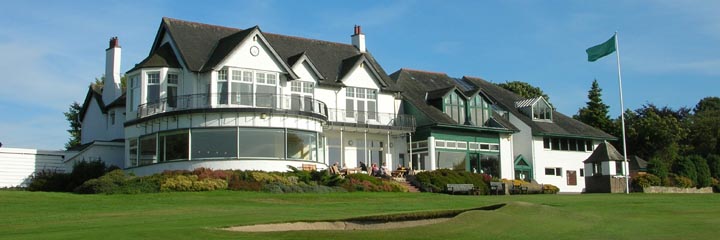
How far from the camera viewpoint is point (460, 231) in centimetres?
1661

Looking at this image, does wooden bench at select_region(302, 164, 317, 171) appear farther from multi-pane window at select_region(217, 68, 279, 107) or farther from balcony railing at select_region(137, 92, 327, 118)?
multi-pane window at select_region(217, 68, 279, 107)

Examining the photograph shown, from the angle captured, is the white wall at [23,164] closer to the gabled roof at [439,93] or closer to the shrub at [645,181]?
the gabled roof at [439,93]

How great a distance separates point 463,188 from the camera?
38969 mm

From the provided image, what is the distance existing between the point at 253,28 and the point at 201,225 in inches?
913

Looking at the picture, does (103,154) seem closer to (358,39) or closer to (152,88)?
(152,88)

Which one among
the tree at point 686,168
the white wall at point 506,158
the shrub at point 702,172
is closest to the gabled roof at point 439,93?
the white wall at point 506,158

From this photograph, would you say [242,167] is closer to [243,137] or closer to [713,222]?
[243,137]

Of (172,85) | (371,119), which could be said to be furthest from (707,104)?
(172,85)

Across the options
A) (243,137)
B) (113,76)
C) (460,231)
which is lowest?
(460,231)

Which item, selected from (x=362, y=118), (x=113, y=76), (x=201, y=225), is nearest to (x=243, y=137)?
(x=362, y=118)

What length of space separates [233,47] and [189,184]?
8.73m

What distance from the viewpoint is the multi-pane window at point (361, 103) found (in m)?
45.2

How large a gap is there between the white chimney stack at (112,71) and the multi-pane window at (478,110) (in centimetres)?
2022

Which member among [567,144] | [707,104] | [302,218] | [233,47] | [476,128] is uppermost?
[707,104]
